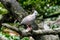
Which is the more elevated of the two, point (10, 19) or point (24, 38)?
point (10, 19)

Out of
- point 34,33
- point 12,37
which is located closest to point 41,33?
point 34,33

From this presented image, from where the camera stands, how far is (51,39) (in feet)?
21.9

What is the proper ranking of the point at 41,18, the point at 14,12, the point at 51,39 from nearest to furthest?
the point at 51,39 < the point at 14,12 < the point at 41,18

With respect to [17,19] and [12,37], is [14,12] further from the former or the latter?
[12,37]

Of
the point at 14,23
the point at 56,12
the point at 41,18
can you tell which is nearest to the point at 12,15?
the point at 14,23

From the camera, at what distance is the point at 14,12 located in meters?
7.49

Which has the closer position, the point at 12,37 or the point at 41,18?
the point at 12,37

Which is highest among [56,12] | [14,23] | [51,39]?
[56,12]

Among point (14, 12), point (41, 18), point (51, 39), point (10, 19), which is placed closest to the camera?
point (51, 39)

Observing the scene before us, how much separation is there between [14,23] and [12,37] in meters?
1.49

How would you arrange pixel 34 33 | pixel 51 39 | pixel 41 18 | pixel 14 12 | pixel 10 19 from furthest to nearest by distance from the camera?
pixel 41 18 < pixel 10 19 < pixel 14 12 < pixel 51 39 < pixel 34 33

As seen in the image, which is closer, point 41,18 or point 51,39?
point 51,39

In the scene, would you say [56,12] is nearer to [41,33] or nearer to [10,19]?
[10,19]

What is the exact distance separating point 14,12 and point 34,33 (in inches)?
61.0
